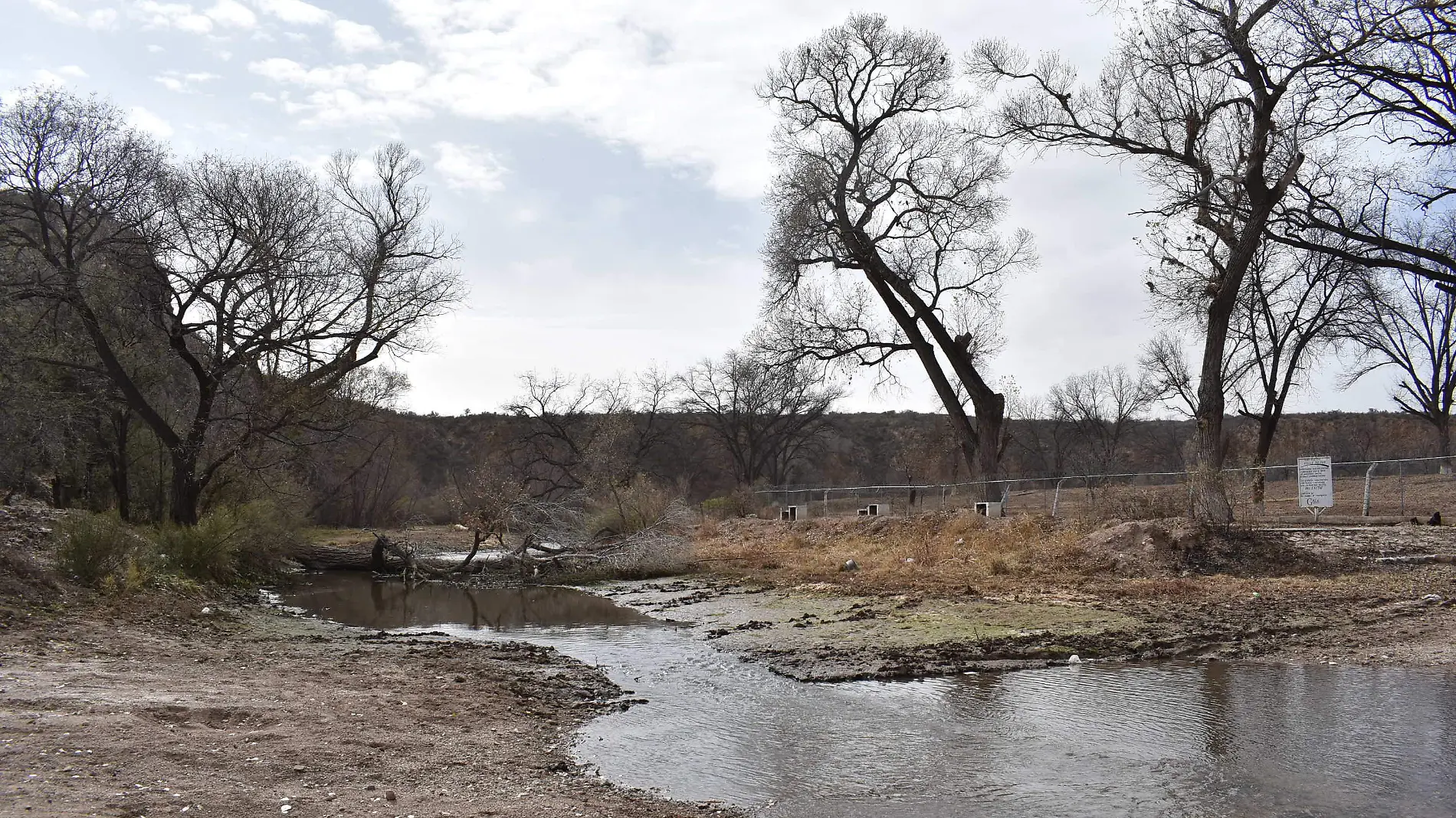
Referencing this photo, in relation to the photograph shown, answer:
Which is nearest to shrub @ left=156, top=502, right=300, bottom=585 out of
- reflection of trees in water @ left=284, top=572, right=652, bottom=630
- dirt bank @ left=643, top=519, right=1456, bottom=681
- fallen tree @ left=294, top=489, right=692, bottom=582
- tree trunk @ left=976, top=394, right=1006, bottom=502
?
reflection of trees in water @ left=284, top=572, right=652, bottom=630

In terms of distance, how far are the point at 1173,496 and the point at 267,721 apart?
1832 cm

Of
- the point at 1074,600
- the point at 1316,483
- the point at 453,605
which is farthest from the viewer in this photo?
the point at 1316,483

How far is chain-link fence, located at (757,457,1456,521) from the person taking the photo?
20344 mm

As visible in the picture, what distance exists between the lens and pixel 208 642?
1137cm

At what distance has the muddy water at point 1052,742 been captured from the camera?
6.14 m

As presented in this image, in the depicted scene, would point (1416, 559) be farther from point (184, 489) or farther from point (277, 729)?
point (184, 489)

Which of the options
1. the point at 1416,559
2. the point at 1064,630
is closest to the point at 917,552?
the point at 1416,559

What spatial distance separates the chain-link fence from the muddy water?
1061 cm

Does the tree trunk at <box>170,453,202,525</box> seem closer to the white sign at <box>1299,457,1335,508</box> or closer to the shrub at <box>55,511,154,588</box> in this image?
the shrub at <box>55,511,154,588</box>

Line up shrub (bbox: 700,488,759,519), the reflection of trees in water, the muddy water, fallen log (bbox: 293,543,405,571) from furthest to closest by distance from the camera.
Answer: shrub (bbox: 700,488,759,519)
fallen log (bbox: 293,543,405,571)
the reflection of trees in water
the muddy water

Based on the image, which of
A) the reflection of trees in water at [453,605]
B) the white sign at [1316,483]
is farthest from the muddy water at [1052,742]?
the white sign at [1316,483]

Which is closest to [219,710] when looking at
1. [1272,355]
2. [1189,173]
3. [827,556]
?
[827,556]

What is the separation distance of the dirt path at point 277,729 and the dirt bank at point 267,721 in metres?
0.02

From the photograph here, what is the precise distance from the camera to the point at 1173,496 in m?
20.2
